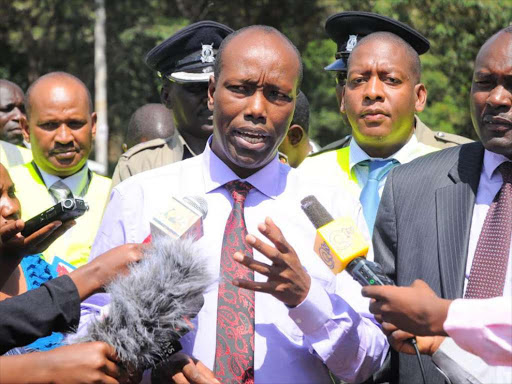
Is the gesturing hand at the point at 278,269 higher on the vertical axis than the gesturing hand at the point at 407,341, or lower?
higher

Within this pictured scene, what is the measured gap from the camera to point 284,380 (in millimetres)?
3127

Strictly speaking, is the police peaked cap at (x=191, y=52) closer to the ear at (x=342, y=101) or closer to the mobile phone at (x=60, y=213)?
the ear at (x=342, y=101)

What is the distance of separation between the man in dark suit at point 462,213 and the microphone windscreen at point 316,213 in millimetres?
671

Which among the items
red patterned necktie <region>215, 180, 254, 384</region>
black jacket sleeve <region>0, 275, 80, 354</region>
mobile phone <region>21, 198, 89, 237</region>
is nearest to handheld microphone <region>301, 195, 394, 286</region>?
red patterned necktie <region>215, 180, 254, 384</region>

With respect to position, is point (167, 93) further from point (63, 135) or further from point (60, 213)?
point (60, 213)

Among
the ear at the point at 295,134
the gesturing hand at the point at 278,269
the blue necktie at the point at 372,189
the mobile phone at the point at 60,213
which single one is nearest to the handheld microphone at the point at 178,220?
the gesturing hand at the point at 278,269

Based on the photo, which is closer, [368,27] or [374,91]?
[374,91]

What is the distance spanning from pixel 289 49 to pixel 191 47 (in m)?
1.93

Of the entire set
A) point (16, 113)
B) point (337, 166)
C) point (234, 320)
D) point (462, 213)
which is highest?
point (462, 213)

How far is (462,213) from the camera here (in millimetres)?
3455

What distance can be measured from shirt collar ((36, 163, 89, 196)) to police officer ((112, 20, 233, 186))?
20cm

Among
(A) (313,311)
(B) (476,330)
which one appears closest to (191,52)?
(A) (313,311)

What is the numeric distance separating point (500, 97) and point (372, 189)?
126 centimetres

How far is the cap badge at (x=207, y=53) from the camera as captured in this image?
206 inches
